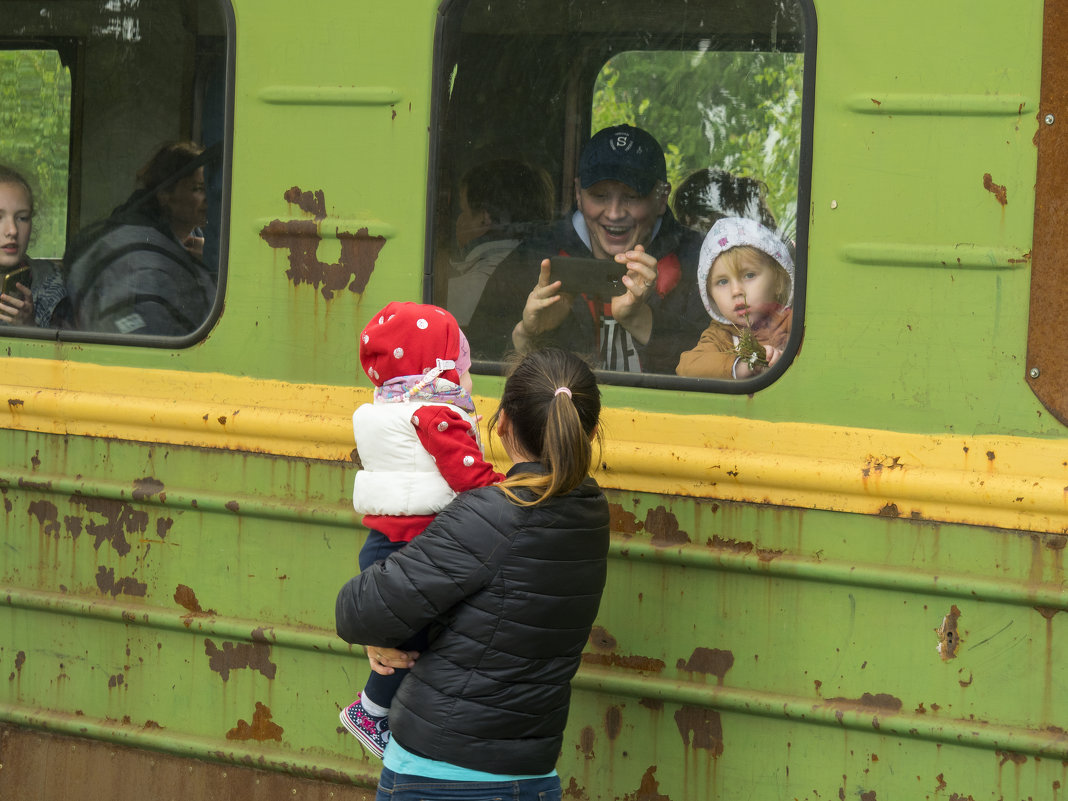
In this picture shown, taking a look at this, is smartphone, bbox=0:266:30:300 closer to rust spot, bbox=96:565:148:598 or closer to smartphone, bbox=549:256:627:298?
rust spot, bbox=96:565:148:598

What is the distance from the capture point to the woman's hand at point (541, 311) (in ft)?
8.11

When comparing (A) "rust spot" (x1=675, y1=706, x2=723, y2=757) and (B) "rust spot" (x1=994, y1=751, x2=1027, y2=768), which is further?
(A) "rust spot" (x1=675, y1=706, x2=723, y2=757)

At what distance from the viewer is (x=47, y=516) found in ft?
9.50

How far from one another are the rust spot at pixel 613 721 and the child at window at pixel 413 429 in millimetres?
566

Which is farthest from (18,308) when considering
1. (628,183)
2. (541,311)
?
(628,183)

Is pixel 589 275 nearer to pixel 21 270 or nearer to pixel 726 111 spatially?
pixel 726 111

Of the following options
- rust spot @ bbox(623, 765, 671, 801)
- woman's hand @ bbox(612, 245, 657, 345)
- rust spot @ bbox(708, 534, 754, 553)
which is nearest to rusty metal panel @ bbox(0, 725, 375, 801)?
rust spot @ bbox(623, 765, 671, 801)

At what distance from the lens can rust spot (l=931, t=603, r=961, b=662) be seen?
2.22 meters

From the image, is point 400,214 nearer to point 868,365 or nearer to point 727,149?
Answer: point 727,149

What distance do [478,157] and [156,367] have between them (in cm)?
91

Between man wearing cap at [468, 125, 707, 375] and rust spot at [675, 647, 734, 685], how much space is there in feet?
1.85

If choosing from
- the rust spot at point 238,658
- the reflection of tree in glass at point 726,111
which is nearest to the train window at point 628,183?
the reflection of tree in glass at point 726,111

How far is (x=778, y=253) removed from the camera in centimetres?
232

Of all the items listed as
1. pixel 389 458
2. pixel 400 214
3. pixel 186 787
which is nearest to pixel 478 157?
pixel 400 214
